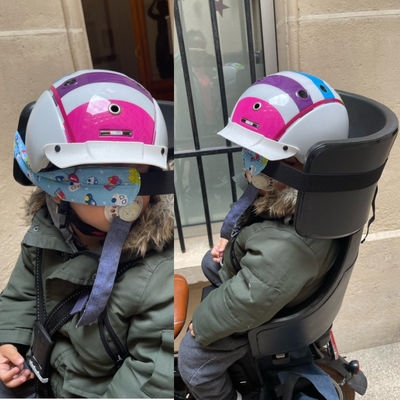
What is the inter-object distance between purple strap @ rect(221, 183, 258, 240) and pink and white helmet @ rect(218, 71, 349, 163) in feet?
0.27

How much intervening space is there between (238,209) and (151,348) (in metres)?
0.28

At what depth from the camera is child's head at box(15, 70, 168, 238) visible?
1.27ft

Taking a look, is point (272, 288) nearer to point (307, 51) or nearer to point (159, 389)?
point (159, 389)

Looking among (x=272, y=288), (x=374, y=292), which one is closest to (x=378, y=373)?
(x=374, y=292)

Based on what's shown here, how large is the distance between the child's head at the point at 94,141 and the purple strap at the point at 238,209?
0.78 ft

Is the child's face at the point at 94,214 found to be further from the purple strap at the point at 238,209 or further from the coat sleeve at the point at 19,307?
the purple strap at the point at 238,209

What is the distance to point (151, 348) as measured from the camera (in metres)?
0.44

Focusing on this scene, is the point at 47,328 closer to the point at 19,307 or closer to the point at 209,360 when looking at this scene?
the point at 19,307

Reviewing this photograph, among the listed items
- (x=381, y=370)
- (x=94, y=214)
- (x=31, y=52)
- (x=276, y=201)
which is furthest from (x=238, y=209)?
(x=381, y=370)

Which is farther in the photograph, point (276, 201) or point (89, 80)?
point (276, 201)

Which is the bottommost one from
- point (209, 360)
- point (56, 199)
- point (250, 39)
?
point (209, 360)

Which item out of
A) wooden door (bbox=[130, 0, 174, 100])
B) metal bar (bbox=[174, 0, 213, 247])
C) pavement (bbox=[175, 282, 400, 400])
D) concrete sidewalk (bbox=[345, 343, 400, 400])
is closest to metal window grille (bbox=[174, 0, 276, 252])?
metal bar (bbox=[174, 0, 213, 247])

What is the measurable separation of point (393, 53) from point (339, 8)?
0.45 feet

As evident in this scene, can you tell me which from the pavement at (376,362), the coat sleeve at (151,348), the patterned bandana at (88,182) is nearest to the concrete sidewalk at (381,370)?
the pavement at (376,362)
